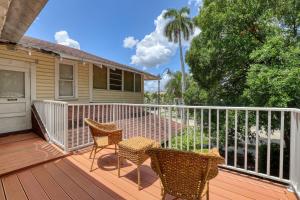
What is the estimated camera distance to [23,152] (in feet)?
12.2

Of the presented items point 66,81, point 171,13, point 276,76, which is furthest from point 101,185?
point 171,13

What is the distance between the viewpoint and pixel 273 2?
20.3 ft

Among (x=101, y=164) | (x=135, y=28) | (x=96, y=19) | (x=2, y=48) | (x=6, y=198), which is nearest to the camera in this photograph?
(x=6, y=198)

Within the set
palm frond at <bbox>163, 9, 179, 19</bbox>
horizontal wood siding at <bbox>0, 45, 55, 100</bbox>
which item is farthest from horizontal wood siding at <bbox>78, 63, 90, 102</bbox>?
palm frond at <bbox>163, 9, 179, 19</bbox>

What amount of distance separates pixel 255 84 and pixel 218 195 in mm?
4078

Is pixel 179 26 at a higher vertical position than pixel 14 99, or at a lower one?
higher

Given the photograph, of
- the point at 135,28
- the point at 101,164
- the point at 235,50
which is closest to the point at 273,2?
the point at 235,50

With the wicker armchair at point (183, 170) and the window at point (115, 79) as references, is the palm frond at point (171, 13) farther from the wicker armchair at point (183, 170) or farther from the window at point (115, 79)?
the wicker armchair at point (183, 170)

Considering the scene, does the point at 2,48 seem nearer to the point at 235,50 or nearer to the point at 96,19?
the point at 235,50

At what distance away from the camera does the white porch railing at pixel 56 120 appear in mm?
3752

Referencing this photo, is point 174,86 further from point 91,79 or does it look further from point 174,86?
point 91,79

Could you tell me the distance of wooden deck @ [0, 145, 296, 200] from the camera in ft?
7.50

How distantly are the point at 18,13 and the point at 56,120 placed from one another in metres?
2.38

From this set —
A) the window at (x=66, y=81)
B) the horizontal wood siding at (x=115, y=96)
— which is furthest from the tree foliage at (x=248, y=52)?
the window at (x=66, y=81)
